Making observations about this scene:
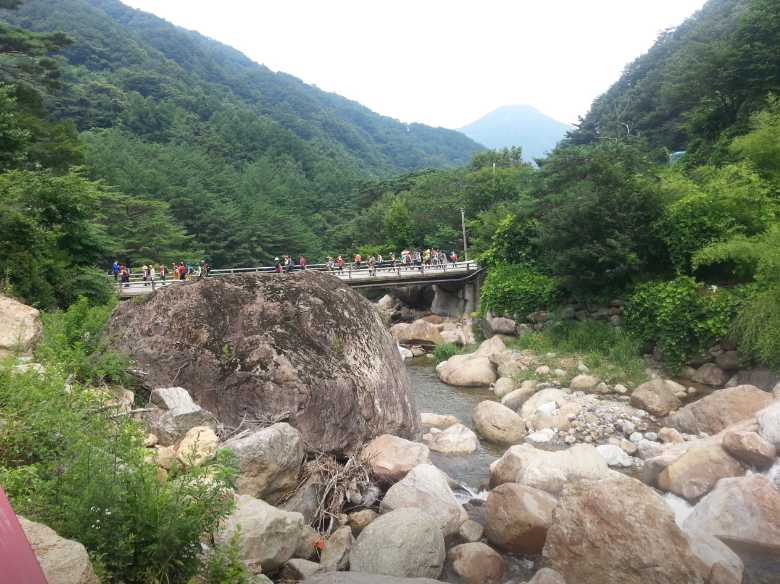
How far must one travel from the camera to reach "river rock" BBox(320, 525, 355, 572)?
5.80m

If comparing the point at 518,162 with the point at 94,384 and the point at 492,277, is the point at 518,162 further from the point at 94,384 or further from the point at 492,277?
the point at 94,384

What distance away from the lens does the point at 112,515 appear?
346 cm

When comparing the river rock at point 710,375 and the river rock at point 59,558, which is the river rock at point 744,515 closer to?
the river rock at point 59,558

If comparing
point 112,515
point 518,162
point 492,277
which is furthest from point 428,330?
point 518,162

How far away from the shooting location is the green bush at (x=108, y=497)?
3416 mm

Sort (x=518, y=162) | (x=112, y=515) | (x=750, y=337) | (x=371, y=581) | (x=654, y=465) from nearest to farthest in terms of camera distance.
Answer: (x=112, y=515) < (x=371, y=581) < (x=654, y=465) < (x=750, y=337) < (x=518, y=162)

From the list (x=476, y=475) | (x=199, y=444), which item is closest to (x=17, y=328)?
(x=199, y=444)

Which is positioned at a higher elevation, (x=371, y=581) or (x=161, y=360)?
(x=161, y=360)

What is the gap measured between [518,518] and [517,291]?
623 inches

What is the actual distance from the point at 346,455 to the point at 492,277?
55.5ft

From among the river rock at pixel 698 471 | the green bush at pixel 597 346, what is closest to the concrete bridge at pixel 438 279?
the green bush at pixel 597 346

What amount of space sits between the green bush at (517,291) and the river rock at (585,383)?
5.06m

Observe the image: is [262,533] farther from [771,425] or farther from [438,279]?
[438,279]

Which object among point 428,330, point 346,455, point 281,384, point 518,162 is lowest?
point 428,330
